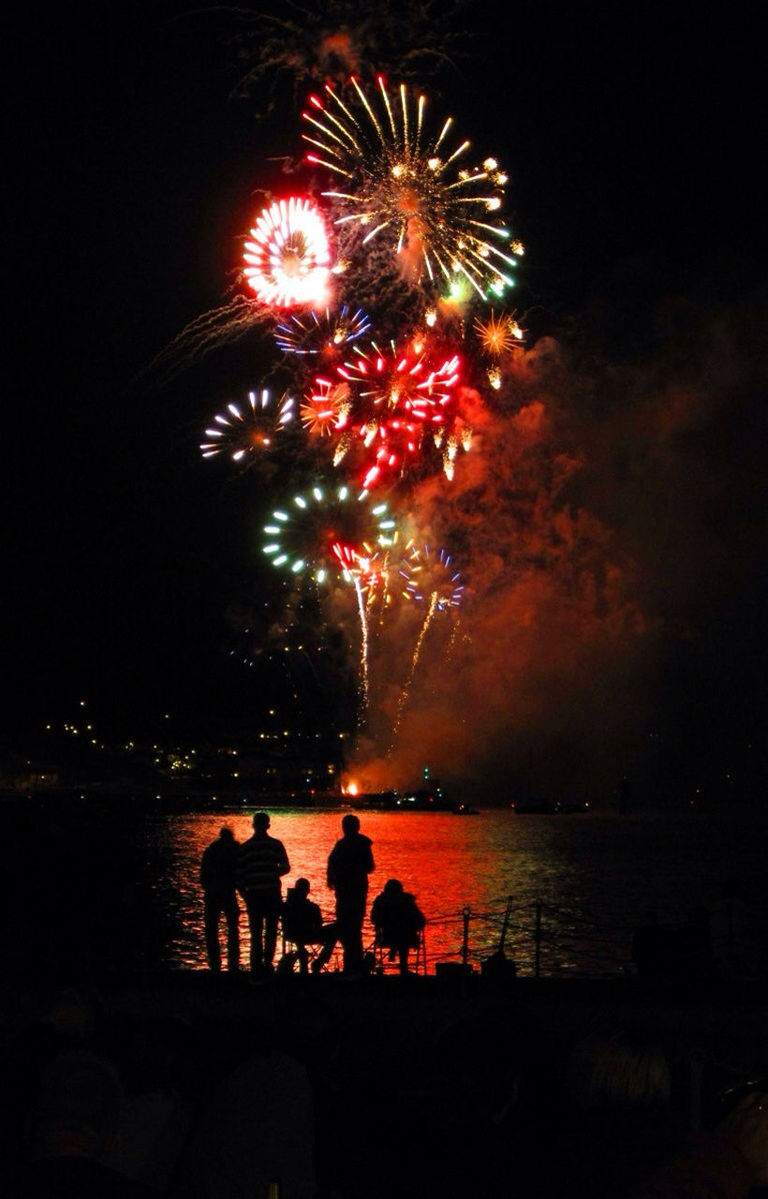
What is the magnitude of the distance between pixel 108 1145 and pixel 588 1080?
1925 millimetres

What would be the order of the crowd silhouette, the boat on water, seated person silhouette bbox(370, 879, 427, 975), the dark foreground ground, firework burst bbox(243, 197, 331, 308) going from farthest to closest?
the boat on water → firework burst bbox(243, 197, 331, 308) → seated person silhouette bbox(370, 879, 427, 975) → the crowd silhouette → the dark foreground ground

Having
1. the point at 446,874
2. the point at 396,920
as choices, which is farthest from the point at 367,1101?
the point at 446,874

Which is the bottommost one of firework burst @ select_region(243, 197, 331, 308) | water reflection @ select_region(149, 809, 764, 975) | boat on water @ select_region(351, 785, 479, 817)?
water reflection @ select_region(149, 809, 764, 975)

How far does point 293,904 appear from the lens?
12.2m

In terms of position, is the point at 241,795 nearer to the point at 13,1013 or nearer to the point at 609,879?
the point at 609,879

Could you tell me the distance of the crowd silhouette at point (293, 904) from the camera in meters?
11.1

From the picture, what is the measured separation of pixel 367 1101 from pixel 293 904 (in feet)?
23.4

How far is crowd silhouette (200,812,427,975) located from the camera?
11125 millimetres

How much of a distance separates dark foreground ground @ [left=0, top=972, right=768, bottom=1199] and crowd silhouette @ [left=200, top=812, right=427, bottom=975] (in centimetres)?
306

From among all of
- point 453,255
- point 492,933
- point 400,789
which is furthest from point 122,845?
point 400,789

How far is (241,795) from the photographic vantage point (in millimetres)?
146750

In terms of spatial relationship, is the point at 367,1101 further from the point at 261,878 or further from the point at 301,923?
the point at 301,923

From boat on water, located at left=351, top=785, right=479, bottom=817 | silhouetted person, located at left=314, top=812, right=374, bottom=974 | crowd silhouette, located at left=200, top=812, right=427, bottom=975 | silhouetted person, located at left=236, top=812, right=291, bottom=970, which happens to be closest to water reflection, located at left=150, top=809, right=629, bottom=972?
crowd silhouette, located at left=200, top=812, right=427, bottom=975

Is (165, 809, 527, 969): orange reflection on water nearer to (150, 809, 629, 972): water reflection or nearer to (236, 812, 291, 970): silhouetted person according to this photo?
(150, 809, 629, 972): water reflection
